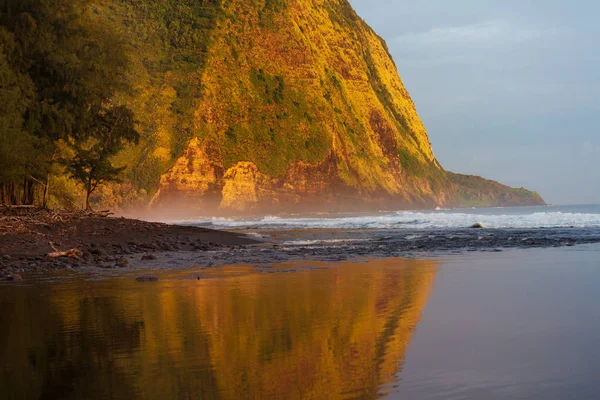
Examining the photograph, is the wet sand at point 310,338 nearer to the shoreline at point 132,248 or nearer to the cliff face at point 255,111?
the shoreline at point 132,248

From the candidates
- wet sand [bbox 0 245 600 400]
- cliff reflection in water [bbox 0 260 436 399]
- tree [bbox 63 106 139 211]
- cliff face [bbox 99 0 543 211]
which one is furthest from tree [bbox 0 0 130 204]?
cliff face [bbox 99 0 543 211]

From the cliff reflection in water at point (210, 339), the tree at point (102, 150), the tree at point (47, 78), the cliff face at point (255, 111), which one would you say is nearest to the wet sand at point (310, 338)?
the cliff reflection in water at point (210, 339)

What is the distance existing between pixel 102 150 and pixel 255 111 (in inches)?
2302

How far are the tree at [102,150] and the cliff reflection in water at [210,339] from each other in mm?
→ 16724

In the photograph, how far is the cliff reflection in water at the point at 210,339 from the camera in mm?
4844

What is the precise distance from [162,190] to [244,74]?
2120 centimetres

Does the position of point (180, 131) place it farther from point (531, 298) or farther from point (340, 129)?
point (531, 298)

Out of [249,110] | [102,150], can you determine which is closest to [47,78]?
[102,150]

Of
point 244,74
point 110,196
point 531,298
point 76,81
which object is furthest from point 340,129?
point 531,298

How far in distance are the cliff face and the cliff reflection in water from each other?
65.4 metres

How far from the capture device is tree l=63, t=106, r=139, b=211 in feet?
88.1

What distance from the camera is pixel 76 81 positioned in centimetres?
2438

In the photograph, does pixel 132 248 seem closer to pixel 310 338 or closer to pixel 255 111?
pixel 310 338

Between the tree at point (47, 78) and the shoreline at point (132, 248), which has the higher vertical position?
the tree at point (47, 78)
